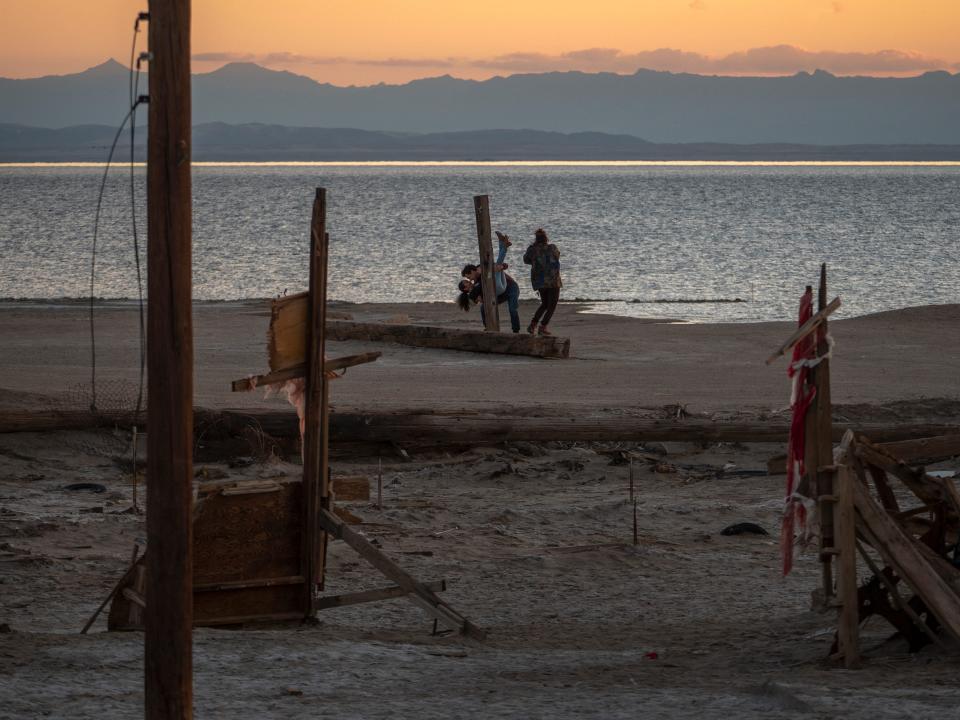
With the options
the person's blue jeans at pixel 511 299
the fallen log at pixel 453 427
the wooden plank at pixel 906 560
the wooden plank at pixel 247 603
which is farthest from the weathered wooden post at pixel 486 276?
the wooden plank at pixel 906 560

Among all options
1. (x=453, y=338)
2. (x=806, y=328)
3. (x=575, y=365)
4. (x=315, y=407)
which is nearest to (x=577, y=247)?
(x=453, y=338)

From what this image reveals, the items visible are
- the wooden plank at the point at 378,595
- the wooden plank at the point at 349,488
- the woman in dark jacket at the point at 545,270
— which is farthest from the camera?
the woman in dark jacket at the point at 545,270

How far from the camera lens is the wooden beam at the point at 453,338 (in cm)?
2125

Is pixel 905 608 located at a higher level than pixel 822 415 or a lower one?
lower

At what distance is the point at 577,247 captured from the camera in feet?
220

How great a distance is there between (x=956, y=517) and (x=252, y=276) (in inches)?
1702

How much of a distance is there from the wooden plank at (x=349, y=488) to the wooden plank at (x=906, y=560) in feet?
10.6

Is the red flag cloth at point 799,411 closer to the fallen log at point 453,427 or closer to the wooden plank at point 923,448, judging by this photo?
the wooden plank at point 923,448

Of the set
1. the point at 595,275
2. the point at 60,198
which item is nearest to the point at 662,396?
the point at 595,275

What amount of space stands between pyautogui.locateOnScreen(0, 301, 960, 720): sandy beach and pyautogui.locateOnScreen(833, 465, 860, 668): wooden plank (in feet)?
1.04

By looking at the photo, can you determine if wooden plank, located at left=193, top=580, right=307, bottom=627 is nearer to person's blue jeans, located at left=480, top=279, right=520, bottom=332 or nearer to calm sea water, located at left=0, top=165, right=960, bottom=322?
person's blue jeans, located at left=480, top=279, right=520, bottom=332

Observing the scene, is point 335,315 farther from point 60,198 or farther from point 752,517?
point 60,198

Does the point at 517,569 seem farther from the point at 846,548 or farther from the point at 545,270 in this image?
the point at 545,270

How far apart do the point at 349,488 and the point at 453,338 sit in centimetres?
1271
